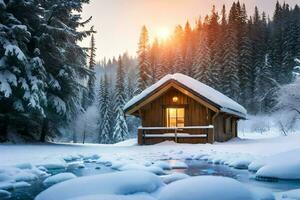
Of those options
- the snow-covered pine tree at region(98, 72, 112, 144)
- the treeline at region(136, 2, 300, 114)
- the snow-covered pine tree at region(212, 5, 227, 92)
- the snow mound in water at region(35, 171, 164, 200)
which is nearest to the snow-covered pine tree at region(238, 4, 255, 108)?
the treeline at region(136, 2, 300, 114)

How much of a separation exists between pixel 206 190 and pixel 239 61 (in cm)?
5296

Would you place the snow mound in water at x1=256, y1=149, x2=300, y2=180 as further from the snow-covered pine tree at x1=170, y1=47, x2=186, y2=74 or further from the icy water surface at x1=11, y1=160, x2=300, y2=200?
the snow-covered pine tree at x1=170, y1=47, x2=186, y2=74

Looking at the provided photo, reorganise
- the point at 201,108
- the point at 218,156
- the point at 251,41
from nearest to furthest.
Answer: the point at 218,156, the point at 201,108, the point at 251,41

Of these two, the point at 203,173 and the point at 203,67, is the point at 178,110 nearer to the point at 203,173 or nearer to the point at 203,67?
the point at 203,173

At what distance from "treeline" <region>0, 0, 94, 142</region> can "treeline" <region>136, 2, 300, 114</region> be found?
29.6 metres

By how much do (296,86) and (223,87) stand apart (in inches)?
989

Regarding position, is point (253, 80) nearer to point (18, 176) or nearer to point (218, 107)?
point (218, 107)

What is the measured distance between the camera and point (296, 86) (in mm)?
26484

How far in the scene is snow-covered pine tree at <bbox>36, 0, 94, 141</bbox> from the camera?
18.4 metres

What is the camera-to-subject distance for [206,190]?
5.49 meters

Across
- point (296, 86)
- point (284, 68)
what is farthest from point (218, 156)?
point (284, 68)

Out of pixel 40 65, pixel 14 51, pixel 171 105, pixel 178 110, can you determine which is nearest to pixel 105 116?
pixel 178 110

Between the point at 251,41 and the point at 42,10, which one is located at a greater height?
the point at 251,41

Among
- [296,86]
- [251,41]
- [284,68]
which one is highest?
[251,41]
